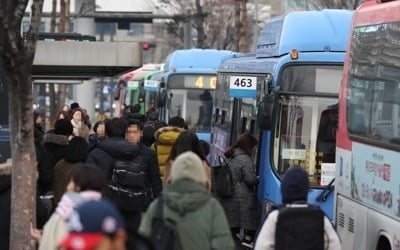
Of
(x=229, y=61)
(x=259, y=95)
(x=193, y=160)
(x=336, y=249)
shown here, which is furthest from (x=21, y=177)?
(x=229, y=61)

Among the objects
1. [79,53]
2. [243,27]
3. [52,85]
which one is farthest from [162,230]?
[52,85]

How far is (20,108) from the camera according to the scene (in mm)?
7484

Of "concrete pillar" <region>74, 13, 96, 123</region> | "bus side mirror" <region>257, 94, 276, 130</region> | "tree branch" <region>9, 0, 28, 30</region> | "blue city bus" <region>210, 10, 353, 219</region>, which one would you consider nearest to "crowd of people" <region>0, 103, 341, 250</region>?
"blue city bus" <region>210, 10, 353, 219</region>

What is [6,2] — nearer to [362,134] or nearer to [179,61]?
[362,134]

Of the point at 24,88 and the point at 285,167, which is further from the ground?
the point at 24,88

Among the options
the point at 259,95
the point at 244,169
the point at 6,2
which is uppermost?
the point at 6,2

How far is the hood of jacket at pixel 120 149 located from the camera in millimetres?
9273

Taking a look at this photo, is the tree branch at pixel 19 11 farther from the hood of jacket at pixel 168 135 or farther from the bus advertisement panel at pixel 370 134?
the hood of jacket at pixel 168 135

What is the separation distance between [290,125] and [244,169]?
0.80 m

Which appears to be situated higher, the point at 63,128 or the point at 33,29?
the point at 33,29

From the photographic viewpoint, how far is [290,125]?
37.1 ft

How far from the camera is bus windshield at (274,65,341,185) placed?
439 inches

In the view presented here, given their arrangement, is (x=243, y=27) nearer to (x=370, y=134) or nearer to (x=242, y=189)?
(x=242, y=189)

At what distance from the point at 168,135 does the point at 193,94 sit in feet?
32.0
